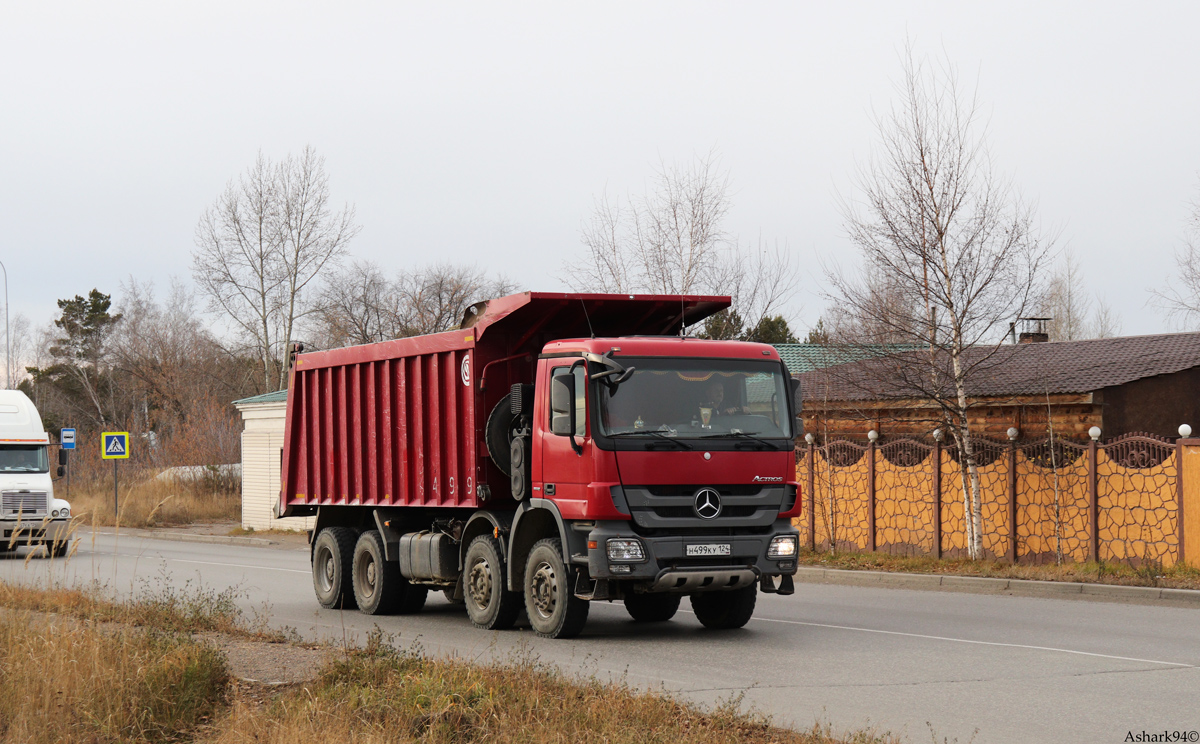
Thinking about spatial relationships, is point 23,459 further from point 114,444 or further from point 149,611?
point 149,611

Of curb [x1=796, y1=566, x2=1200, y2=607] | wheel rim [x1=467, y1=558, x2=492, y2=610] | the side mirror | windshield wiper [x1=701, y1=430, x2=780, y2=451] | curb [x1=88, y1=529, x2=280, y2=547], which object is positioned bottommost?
curb [x1=88, y1=529, x2=280, y2=547]

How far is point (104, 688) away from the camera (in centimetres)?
765

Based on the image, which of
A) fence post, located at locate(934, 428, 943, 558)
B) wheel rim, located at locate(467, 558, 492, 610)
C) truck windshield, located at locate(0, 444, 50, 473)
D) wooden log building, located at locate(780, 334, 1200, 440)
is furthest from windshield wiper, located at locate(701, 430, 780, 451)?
truck windshield, located at locate(0, 444, 50, 473)

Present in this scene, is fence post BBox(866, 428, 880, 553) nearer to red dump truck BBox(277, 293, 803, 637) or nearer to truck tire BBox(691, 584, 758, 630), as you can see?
red dump truck BBox(277, 293, 803, 637)

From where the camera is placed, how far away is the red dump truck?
10.9 m

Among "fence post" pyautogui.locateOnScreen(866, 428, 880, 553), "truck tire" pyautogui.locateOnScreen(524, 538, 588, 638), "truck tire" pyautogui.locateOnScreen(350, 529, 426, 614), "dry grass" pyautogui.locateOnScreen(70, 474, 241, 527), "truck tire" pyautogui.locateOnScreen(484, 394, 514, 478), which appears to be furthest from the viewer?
"dry grass" pyautogui.locateOnScreen(70, 474, 241, 527)

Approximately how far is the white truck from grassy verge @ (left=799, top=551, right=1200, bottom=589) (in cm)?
1554

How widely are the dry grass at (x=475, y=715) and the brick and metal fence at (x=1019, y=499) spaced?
39.1ft

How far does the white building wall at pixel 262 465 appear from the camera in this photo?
34.3 meters

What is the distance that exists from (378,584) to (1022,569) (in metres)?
9.75

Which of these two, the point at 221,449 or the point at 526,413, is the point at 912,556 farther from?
the point at 221,449

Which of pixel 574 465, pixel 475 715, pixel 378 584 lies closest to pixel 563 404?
pixel 574 465

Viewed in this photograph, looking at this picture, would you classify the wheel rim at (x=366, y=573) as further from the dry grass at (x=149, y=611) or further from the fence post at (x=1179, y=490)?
the fence post at (x=1179, y=490)

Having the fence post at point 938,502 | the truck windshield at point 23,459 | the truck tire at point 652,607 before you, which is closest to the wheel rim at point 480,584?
the truck tire at point 652,607
